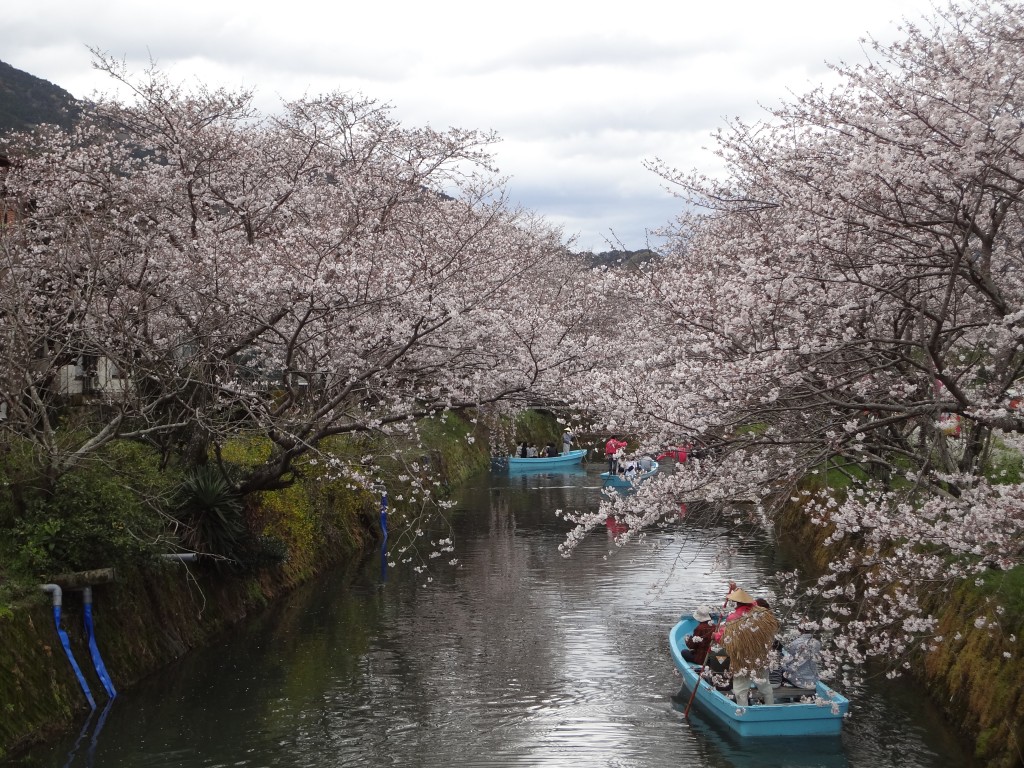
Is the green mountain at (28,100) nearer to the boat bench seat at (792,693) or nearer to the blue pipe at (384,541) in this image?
the blue pipe at (384,541)

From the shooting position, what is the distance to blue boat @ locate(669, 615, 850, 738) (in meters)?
11.5

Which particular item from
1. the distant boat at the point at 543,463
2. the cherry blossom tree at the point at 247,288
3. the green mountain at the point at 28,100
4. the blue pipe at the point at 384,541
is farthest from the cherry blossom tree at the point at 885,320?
the green mountain at the point at 28,100

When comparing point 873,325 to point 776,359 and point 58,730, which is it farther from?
point 58,730

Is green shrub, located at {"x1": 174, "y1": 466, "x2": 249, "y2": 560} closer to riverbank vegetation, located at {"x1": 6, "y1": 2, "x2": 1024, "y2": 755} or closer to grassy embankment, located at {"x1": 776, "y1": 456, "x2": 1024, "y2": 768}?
riverbank vegetation, located at {"x1": 6, "y1": 2, "x2": 1024, "y2": 755}

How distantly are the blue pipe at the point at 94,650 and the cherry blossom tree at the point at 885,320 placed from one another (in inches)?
248

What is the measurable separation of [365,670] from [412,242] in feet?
25.7

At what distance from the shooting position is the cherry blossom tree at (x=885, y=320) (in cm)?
816

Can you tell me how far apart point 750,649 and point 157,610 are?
8706 mm

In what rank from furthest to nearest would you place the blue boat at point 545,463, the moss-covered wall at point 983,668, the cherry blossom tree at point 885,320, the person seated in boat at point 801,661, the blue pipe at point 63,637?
1. the blue boat at point 545,463
2. the person seated in boat at point 801,661
3. the blue pipe at point 63,637
4. the moss-covered wall at point 983,668
5. the cherry blossom tree at point 885,320

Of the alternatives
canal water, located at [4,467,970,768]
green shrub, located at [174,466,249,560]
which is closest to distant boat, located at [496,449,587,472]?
canal water, located at [4,467,970,768]

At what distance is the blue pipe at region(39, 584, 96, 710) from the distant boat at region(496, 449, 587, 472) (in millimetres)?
29476

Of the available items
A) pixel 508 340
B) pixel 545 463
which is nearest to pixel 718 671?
pixel 508 340

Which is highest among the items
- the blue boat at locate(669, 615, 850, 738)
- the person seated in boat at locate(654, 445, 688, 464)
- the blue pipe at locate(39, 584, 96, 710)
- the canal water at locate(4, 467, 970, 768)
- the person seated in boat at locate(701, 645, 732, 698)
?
the person seated in boat at locate(654, 445, 688, 464)

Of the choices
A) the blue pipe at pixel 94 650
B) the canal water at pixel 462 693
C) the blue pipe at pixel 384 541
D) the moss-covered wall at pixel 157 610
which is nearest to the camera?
the moss-covered wall at pixel 157 610
